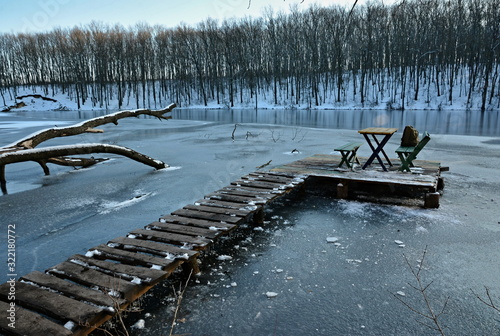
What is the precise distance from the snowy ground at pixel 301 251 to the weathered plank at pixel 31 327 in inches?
23.4

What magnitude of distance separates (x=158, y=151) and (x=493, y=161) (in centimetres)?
1051

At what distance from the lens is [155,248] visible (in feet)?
11.1

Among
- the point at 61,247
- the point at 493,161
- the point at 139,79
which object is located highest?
the point at 139,79

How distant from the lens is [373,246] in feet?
13.1

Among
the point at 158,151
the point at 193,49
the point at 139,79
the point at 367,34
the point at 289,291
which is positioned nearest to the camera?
the point at 289,291

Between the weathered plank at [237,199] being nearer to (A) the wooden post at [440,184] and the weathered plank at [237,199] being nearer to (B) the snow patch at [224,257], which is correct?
(B) the snow patch at [224,257]

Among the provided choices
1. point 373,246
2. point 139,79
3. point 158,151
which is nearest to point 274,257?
point 373,246

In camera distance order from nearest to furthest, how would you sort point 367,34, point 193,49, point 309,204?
point 309,204 < point 367,34 < point 193,49

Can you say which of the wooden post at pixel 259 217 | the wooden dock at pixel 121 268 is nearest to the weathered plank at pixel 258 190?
the wooden dock at pixel 121 268

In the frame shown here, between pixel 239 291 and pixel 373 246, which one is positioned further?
pixel 373 246

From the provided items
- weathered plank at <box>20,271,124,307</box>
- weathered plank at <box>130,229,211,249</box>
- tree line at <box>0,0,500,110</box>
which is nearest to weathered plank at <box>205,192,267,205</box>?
weathered plank at <box>130,229,211,249</box>

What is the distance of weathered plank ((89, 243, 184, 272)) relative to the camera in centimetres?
304

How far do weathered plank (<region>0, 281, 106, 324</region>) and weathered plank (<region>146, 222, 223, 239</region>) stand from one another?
1472 mm

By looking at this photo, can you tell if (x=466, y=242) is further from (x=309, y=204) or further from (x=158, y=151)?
(x=158, y=151)
